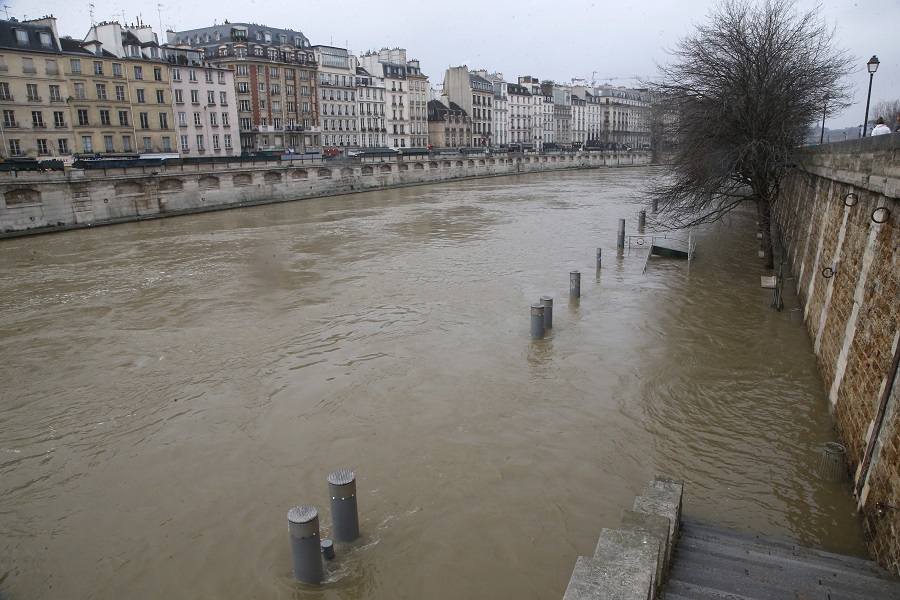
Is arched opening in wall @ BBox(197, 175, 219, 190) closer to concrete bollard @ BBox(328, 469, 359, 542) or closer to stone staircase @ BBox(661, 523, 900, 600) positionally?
concrete bollard @ BBox(328, 469, 359, 542)

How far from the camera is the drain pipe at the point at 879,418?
20.2 feet

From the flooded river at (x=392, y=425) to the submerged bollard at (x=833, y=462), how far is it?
0.49ft

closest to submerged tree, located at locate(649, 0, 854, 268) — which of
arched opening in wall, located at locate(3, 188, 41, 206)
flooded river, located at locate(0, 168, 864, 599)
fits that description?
flooded river, located at locate(0, 168, 864, 599)

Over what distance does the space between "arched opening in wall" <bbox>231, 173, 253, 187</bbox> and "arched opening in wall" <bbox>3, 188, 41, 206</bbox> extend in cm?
1295

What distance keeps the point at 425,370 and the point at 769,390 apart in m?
5.66

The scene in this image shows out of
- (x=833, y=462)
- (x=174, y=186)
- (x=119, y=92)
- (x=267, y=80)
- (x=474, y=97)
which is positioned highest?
(x=474, y=97)

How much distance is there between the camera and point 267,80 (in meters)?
66.4

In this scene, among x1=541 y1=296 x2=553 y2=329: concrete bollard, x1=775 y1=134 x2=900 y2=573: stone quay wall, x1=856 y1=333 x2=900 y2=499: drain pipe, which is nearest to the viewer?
x1=775 y1=134 x2=900 y2=573: stone quay wall

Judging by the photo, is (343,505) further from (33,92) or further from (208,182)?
(33,92)

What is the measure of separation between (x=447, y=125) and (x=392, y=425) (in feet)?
298

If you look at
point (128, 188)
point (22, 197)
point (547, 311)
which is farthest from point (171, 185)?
point (547, 311)

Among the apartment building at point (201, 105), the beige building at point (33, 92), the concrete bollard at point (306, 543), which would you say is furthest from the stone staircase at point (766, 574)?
the apartment building at point (201, 105)

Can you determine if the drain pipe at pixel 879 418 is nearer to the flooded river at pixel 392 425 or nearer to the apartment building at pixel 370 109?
the flooded river at pixel 392 425

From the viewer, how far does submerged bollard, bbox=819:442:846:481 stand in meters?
7.18
